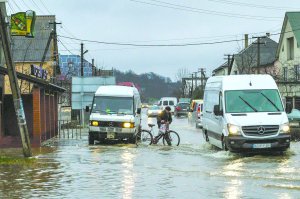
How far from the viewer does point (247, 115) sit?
62.6 feet

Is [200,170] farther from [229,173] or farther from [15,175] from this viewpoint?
[15,175]

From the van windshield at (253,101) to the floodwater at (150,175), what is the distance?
1491mm

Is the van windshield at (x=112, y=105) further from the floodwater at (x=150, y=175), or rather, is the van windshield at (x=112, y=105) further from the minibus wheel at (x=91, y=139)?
the floodwater at (x=150, y=175)

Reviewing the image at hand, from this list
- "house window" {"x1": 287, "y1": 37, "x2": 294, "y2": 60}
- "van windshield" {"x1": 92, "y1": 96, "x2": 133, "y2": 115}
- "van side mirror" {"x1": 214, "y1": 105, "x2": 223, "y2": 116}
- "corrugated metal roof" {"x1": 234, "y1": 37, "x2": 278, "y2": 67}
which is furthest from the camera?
"corrugated metal roof" {"x1": 234, "y1": 37, "x2": 278, "y2": 67}

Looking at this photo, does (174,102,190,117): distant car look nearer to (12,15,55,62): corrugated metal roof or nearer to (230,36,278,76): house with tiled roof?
(230,36,278,76): house with tiled roof

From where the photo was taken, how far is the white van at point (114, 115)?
25156 mm

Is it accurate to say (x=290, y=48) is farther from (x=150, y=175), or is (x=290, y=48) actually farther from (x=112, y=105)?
(x=150, y=175)

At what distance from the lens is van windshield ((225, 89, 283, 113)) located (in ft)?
64.5

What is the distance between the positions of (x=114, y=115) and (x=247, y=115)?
307 inches

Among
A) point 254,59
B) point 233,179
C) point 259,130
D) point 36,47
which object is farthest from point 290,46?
point 233,179

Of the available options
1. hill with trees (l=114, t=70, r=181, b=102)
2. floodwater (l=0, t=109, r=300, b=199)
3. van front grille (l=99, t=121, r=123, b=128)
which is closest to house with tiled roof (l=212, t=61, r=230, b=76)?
hill with trees (l=114, t=70, r=181, b=102)

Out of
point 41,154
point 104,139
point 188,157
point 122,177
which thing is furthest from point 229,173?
point 104,139

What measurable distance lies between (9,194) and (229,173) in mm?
5332

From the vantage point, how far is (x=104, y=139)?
25516 mm
